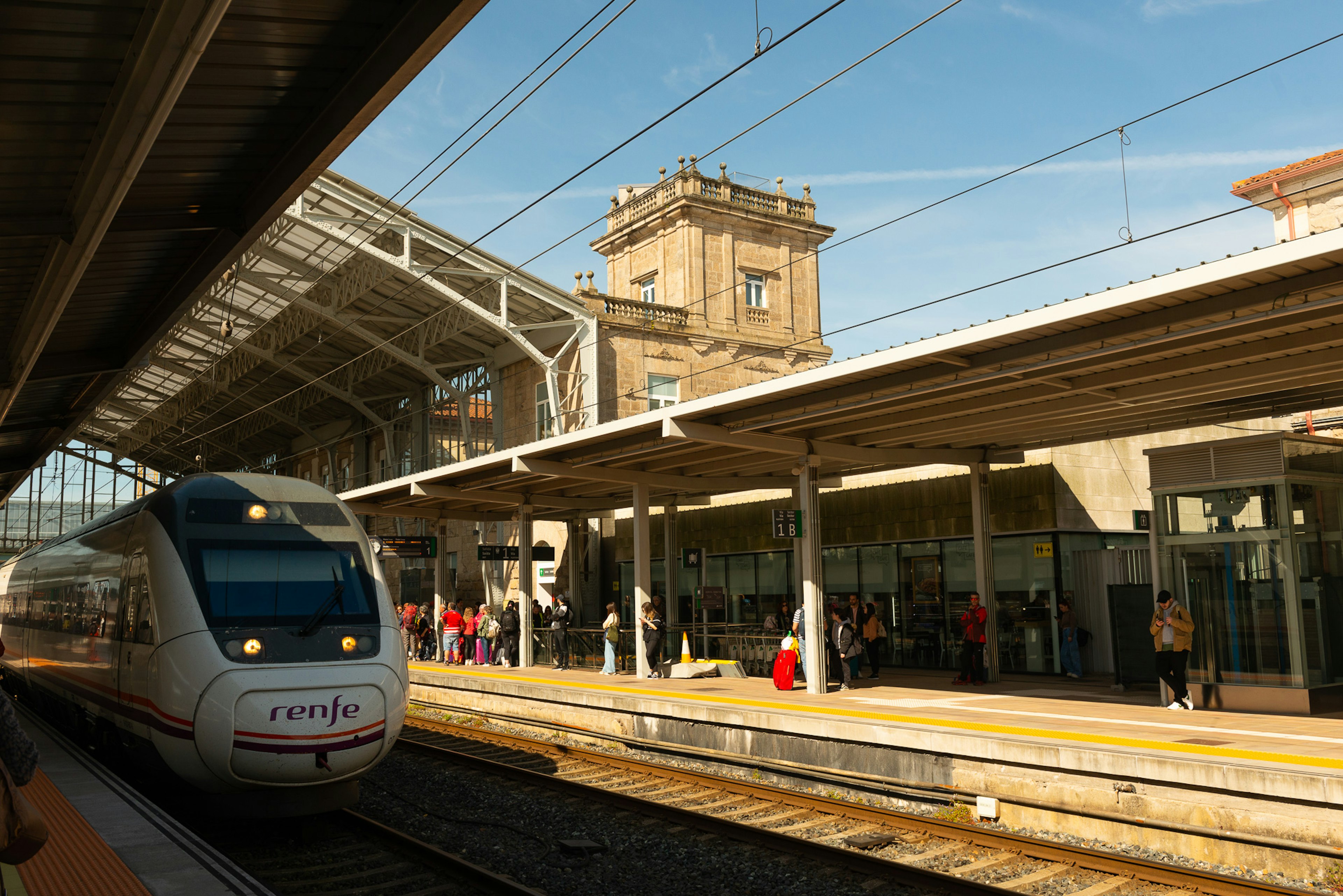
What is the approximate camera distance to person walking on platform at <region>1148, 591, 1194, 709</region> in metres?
12.7

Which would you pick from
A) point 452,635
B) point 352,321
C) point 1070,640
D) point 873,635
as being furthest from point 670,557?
point 352,321

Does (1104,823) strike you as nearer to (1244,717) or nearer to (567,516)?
(1244,717)

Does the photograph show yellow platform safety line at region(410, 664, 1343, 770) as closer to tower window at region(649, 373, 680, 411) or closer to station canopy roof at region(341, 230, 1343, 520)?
station canopy roof at region(341, 230, 1343, 520)

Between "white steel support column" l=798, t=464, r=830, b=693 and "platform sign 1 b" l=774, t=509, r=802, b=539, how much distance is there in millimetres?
130

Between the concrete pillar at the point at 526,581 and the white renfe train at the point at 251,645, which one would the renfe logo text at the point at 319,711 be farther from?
the concrete pillar at the point at 526,581

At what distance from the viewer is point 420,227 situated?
88.8 feet

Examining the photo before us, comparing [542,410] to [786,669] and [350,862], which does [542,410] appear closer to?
[786,669]

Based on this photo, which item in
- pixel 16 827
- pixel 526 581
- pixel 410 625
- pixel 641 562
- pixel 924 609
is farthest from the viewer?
pixel 410 625

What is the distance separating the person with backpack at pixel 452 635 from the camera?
24.8 meters

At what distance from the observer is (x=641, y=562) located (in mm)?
19094

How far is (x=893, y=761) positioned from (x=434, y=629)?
20363 millimetres

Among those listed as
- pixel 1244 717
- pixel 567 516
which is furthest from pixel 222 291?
pixel 1244 717

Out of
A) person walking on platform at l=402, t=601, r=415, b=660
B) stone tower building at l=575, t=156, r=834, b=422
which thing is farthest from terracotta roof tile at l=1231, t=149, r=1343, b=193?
person walking on platform at l=402, t=601, r=415, b=660

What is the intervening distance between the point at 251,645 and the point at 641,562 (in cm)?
1115
